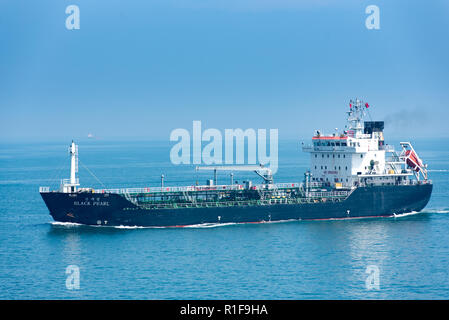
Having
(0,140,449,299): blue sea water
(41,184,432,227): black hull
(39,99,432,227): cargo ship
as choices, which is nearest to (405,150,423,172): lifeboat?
(39,99,432,227): cargo ship

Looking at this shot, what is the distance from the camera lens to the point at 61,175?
4272 inches

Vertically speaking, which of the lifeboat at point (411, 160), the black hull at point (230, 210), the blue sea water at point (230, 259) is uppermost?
the lifeboat at point (411, 160)

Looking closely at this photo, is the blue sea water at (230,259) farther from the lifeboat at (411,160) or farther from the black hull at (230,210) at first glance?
the lifeboat at (411,160)

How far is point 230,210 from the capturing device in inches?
2375

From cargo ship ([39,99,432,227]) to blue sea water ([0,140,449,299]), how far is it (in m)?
1.23

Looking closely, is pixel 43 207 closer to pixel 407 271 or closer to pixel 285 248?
pixel 285 248

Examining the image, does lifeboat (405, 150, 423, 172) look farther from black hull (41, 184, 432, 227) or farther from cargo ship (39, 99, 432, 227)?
black hull (41, 184, 432, 227)

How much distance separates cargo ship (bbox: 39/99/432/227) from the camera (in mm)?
57156

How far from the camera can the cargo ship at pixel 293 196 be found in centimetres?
5716

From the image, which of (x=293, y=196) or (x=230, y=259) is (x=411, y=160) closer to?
(x=293, y=196)

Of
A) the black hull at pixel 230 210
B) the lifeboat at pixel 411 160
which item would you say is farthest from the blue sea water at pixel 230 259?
the lifeboat at pixel 411 160

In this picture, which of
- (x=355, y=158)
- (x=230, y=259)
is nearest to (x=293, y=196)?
(x=355, y=158)

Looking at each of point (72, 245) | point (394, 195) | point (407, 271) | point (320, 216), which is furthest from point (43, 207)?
point (407, 271)

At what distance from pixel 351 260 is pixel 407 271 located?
14.2 ft
